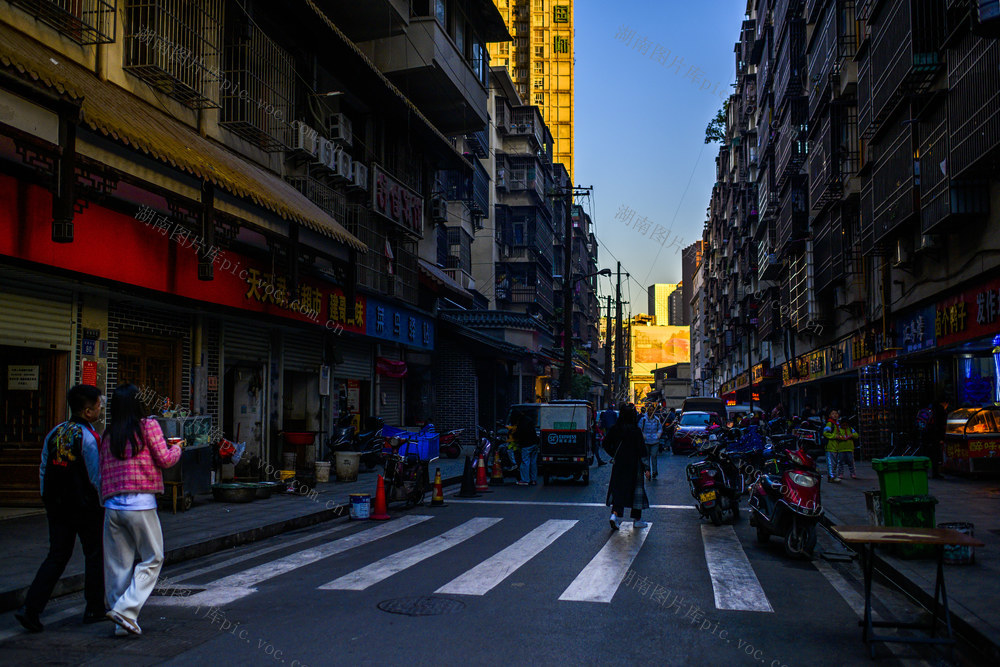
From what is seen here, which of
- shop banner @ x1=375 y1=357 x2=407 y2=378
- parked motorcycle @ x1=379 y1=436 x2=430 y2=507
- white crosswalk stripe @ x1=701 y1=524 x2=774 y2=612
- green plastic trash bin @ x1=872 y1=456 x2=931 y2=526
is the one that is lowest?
white crosswalk stripe @ x1=701 y1=524 x2=774 y2=612

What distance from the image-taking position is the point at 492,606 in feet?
22.5

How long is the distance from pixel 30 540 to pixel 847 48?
945 inches

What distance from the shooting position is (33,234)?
10.1 metres

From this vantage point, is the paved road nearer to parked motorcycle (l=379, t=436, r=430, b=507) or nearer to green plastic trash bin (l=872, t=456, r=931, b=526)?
green plastic trash bin (l=872, t=456, r=931, b=526)

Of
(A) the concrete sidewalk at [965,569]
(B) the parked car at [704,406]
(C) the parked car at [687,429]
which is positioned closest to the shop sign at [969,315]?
(A) the concrete sidewalk at [965,569]

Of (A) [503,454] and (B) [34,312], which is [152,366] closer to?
(B) [34,312]

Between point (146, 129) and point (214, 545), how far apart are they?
18.3 ft

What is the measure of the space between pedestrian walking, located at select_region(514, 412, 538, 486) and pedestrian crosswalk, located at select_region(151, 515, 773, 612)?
568cm

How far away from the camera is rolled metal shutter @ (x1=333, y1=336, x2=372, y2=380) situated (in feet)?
71.4

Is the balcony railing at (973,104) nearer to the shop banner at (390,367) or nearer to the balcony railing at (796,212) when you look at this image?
the shop banner at (390,367)

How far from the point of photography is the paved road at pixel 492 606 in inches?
222

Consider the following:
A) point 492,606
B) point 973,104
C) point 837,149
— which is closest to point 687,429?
point 837,149

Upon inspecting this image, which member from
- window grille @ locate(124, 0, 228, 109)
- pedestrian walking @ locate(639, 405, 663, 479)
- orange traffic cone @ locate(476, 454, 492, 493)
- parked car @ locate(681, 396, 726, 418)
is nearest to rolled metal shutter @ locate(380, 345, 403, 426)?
orange traffic cone @ locate(476, 454, 492, 493)

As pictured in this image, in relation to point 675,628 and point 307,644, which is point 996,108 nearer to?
point 675,628
